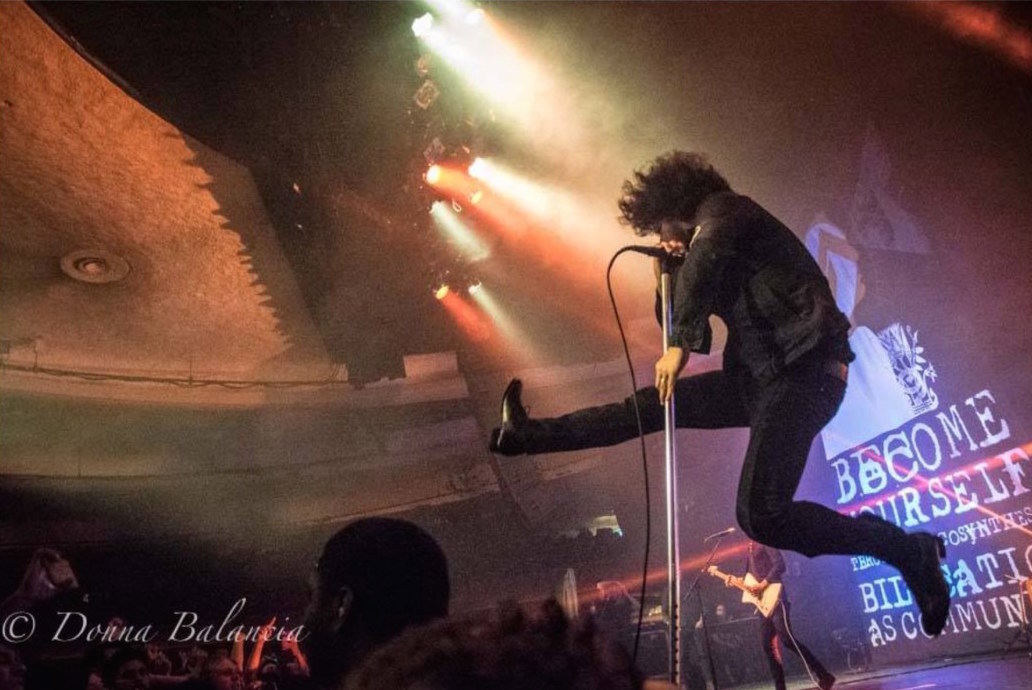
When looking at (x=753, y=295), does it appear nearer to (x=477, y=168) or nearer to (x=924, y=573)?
(x=924, y=573)

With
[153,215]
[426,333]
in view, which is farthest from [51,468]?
[426,333]

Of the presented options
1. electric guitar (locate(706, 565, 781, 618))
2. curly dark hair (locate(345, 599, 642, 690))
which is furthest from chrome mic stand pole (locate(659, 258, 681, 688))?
electric guitar (locate(706, 565, 781, 618))

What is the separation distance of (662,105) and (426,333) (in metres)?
2.98

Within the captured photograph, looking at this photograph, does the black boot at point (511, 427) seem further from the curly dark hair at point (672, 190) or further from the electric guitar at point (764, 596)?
the electric guitar at point (764, 596)

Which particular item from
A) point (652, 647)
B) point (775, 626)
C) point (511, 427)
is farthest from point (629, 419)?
point (652, 647)

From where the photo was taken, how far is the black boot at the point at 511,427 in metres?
2.06

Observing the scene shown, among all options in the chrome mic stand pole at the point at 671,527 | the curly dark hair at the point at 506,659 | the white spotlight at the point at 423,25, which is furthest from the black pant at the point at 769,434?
the white spotlight at the point at 423,25

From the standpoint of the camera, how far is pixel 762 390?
1.95 m

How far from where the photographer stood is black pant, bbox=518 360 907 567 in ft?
5.81

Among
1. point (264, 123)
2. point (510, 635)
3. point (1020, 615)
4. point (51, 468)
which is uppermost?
point (264, 123)

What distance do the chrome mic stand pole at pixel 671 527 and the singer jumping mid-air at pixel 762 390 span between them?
1.4 inches

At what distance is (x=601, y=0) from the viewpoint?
3777 mm

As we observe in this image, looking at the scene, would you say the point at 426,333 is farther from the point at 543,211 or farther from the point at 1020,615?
the point at 1020,615

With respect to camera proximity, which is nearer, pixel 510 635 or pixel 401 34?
pixel 510 635
